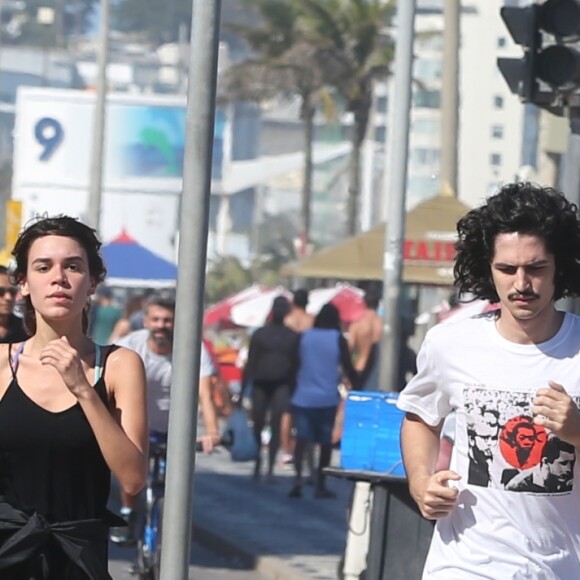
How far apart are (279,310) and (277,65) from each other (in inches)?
1365

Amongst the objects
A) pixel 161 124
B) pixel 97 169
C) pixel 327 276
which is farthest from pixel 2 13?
pixel 327 276

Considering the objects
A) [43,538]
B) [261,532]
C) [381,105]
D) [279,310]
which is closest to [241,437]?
[261,532]

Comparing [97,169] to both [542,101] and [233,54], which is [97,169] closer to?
[542,101]

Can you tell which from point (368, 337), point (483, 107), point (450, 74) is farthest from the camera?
point (483, 107)

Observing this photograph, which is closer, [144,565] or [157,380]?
[144,565]

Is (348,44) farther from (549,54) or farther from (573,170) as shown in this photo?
(573,170)

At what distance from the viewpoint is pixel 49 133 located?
73.1 m

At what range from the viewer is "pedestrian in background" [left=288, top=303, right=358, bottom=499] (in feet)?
54.7

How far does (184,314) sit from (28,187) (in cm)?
7017

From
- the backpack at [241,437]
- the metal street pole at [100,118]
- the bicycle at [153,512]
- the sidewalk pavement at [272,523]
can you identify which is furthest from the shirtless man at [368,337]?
the metal street pole at [100,118]

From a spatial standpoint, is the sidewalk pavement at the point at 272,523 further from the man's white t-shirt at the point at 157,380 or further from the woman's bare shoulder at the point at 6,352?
the woman's bare shoulder at the point at 6,352

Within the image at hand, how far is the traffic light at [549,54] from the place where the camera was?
29.5ft

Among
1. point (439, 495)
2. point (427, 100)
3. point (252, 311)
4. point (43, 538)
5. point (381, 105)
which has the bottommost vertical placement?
point (252, 311)

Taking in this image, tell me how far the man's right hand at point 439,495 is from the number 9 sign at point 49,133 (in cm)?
6875
